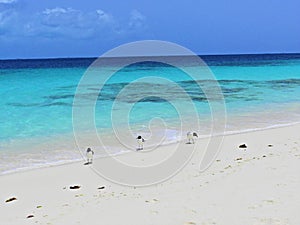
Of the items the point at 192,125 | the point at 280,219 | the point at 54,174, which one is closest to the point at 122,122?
the point at 192,125

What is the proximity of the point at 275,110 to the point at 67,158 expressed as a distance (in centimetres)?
1266

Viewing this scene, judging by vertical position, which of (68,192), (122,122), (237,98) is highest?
(237,98)

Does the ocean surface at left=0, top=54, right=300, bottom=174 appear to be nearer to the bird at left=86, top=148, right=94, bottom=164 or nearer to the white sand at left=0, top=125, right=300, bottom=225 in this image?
the bird at left=86, top=148, right=94, bottom=164

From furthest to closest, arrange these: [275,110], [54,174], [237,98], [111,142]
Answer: [237,98] → [275,110] → [111,142] → [54,174]

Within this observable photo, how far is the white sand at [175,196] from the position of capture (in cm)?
647

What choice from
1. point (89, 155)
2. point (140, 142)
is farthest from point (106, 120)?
point (89, 155)

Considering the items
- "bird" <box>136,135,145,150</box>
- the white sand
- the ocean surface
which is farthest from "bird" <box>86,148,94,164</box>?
"bird" <box>136,135,145,150</box>

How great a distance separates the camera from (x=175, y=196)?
7441 millimetres

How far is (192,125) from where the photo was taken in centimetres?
1623

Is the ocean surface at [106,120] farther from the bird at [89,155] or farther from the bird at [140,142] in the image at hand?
the bird at [89,155]

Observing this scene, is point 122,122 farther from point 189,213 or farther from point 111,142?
point 189,213

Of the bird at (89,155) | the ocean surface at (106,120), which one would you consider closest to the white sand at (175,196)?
the bird at (89,155)

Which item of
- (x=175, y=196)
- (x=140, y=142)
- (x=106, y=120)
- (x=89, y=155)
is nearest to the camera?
(x=175, y=196)

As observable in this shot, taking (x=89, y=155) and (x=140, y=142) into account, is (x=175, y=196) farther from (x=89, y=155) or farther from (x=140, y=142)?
(x=140, y=142)
